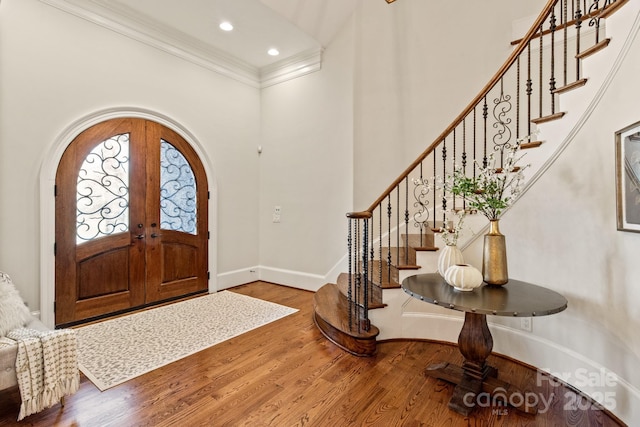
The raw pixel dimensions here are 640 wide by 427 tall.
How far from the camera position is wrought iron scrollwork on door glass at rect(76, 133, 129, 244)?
332cm

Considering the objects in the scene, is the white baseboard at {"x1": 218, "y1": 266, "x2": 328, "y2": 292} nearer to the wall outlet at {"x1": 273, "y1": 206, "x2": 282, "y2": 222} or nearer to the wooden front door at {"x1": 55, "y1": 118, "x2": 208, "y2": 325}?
the wooden front door at {"x1": 55, "y1": 118, "x2": 208, "y2": 325}

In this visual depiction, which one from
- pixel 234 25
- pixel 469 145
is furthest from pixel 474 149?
pixel 234 25

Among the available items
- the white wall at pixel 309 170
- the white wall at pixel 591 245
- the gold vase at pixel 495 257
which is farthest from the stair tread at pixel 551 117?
the white wall at pixel 309 170

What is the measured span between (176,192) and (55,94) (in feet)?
5.16

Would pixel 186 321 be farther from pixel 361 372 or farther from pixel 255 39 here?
pixel 255 39

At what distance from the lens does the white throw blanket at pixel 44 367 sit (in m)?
1.81

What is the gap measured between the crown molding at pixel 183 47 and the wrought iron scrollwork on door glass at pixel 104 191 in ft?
4.09

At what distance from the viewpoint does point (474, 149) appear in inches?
109

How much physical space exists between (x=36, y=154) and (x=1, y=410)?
88.7 inches

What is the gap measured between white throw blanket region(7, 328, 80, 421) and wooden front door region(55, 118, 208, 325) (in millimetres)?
1450

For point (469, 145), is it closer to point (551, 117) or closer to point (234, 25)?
point (551, 117)

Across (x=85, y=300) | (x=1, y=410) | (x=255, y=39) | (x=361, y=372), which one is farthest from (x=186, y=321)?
(x=255, y=39)

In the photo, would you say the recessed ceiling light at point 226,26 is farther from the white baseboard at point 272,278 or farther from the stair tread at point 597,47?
the stair tread at point 597,47

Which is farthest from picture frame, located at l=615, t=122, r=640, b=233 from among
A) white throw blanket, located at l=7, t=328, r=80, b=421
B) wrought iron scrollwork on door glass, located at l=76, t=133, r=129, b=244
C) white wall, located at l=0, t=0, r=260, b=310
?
wrought iron scrollwork on door glass, located at l=76, t=133, r=129, b=244
